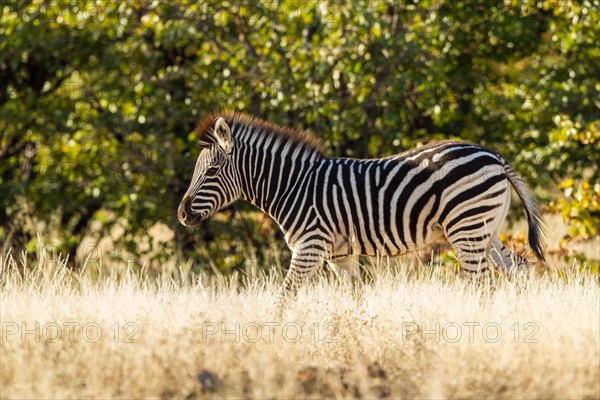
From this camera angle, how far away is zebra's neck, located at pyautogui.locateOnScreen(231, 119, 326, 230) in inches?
335

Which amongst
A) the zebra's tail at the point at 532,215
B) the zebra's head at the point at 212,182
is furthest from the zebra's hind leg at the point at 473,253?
the zebra's head at the point at 212,182

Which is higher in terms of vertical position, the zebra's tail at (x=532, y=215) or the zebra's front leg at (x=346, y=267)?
the zebra's tail at (x=532, y=215)

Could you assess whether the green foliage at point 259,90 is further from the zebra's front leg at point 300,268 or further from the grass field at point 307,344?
the grass field at point 307,344

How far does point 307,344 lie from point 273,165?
8.50 ft

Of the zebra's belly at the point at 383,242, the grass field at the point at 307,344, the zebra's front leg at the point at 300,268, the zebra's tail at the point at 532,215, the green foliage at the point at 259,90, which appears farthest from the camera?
the green foliage at the point at 259,90

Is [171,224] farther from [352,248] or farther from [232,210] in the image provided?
[352,248]

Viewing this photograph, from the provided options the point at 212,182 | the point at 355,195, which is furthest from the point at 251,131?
the point at 355,195

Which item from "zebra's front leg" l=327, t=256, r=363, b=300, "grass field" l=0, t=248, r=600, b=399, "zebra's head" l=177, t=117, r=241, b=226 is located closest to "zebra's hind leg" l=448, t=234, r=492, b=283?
"grass field" l=0, t=248, r=600, b=399

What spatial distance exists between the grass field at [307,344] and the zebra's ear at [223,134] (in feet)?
5.12

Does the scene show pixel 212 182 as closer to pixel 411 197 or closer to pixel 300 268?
pixel 300 268

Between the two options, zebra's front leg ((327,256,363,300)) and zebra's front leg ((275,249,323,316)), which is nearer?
zebra's front leg ((275,249,323,316))

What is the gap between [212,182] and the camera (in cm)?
858

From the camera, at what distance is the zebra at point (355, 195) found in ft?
26.2

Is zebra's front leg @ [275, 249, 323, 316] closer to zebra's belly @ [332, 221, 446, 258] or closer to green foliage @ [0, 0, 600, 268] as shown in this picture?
zebra's belly @ [332, 221, 446, 258]
